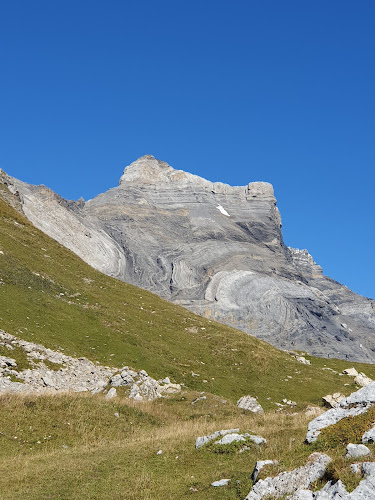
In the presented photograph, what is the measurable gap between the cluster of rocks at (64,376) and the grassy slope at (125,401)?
7.24 feet

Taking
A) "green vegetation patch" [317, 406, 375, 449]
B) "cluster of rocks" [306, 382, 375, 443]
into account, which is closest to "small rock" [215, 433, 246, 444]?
"cluster of rocks" [306, 382, 375, 443]

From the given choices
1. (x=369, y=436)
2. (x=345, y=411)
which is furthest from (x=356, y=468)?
(x=345, y=411)

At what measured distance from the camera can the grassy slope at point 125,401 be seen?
61.2ft

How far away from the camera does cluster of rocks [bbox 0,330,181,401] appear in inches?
1359

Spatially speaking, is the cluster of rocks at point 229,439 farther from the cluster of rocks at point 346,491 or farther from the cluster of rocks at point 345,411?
the cluster of rocks at point 346,491

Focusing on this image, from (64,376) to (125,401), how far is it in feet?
26.7

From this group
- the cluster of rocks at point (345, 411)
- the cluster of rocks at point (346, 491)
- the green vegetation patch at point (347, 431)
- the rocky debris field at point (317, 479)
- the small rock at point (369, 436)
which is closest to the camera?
the cluster of rocks at point (346, 491)

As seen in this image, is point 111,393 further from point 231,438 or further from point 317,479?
point 317,479

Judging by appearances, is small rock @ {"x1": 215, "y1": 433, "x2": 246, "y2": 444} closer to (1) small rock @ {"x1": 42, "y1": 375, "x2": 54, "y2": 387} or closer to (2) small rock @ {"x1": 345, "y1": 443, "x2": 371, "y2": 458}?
(2) small rock @ {"x1": 345, "y1": 443, "x2": 371, "y2": 458}

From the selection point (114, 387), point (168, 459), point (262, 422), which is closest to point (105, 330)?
point (114, 387)

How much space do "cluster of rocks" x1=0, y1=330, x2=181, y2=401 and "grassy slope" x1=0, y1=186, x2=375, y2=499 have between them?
2208mm

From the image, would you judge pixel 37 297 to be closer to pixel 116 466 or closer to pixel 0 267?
pixel 0 267

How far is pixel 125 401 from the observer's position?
32.2 m

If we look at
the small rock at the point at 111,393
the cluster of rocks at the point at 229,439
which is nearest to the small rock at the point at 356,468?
the cluster of rocks at the point at 229,439
